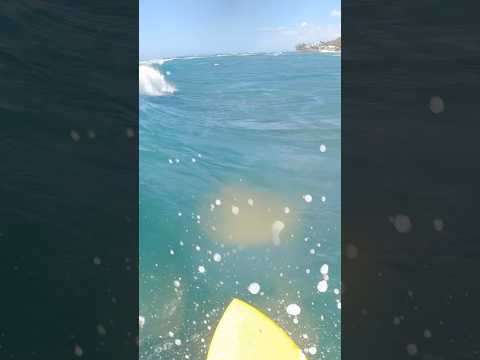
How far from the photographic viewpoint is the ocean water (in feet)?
4.54

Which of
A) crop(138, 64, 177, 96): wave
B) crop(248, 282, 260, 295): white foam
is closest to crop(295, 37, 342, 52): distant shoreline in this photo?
crop(138, 64, 177, 96): wave

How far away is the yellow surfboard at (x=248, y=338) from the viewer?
4.69ft

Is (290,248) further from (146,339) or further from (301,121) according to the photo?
(146,339)

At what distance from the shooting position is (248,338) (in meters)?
1.46
